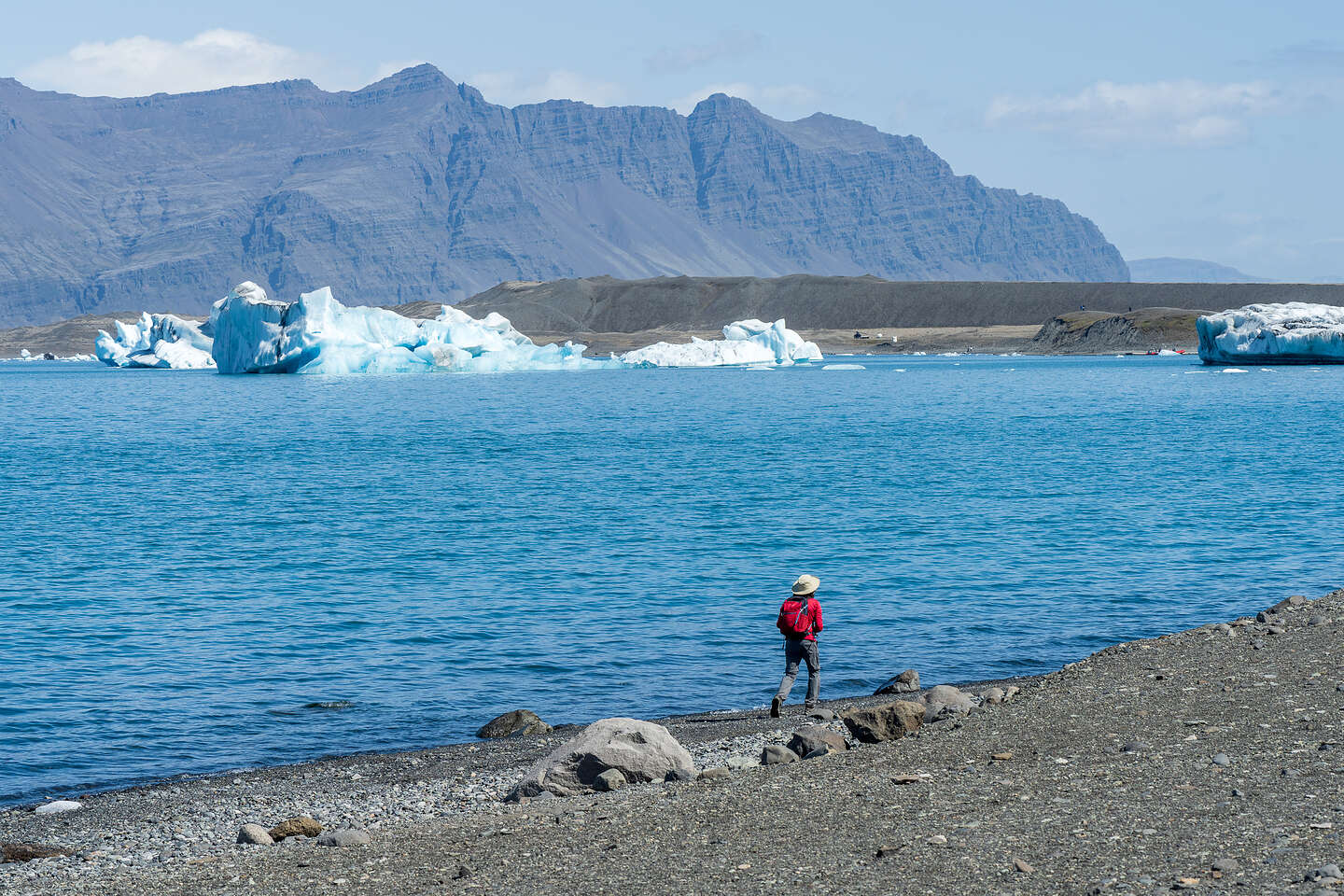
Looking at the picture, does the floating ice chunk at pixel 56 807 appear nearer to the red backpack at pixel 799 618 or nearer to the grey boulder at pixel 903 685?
the red backpack at pixel 799 618

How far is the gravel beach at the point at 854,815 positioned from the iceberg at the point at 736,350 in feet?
Result: 403

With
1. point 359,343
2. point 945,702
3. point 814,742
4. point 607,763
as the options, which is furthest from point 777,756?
point 359,343

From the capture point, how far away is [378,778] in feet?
42.2

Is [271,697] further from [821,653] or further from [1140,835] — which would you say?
[1140,835]

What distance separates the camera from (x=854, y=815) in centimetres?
943

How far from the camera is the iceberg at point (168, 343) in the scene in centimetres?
13588

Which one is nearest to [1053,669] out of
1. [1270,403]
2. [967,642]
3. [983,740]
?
[967,642]

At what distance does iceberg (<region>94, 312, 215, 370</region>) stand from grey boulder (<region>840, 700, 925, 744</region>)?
5001 inches

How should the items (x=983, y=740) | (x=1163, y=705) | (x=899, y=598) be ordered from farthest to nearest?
(x=899, y=598) → (x=1163, y=705) → (x=983, y=740)

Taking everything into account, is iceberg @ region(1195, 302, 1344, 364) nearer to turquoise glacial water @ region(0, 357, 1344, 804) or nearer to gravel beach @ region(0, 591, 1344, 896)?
turquoise glacial water @ region(0, 357, 1344, 804)

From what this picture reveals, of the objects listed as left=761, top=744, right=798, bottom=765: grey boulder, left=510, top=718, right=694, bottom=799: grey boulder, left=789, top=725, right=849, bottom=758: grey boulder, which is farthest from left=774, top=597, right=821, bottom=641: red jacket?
left=510, top=718, right=694, bottom=799: grey boulder

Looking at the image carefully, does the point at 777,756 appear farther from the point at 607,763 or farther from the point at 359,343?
the point at 359,343

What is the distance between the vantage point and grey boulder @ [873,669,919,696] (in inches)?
613

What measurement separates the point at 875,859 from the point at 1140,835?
166cm
